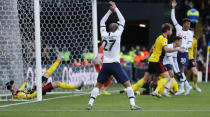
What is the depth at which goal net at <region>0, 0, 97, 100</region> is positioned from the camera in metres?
13.7

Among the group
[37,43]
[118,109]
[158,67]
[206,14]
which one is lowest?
[118,109]

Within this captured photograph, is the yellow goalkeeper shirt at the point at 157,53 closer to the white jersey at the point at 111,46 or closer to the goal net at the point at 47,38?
the white jersey at the point at 111,46

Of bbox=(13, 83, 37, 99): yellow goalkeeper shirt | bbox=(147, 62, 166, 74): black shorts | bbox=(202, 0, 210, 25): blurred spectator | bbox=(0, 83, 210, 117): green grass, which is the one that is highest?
bbox=(202, 0, 210, 25): blurred spectator

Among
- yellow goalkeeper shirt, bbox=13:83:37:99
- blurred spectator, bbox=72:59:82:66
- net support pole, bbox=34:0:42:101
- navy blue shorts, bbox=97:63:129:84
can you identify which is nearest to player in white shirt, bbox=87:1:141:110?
navy blue shorts, bbox=97:63:129:84

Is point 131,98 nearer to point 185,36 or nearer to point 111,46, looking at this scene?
point 111,46

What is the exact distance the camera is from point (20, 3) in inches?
531

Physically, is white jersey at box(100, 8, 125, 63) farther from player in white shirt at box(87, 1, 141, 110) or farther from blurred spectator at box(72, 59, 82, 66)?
blurred spectator at box(72, 59, 82, 66)

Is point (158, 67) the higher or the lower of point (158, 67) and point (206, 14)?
the lower

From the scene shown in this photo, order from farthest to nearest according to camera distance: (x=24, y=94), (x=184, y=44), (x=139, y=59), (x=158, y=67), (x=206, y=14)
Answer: (x=206, y=14) → (x=139, y=59) → (x=184, y=44) → (x=24, y=94) → (x=158, y=67)

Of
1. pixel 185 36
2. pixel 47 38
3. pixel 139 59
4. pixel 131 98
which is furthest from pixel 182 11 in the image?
pixel 131 98

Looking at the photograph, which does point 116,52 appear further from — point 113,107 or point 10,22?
point 10,22

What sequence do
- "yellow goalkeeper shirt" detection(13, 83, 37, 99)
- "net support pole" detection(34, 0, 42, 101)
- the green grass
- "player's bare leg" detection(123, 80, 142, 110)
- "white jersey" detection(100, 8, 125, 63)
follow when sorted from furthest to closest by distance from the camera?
"yellow goalkeeper shirt" detection(13, 83, 37, 99) < "net support pole" detection(34, 0, 42, 101) < "white jersey" detection(100, 8, 125, 63) < "player's bare leg" detection(123, 80, 142, 110) < the green grass

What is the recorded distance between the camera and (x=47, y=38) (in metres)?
15.7

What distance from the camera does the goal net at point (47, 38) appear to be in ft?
44.9
